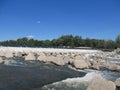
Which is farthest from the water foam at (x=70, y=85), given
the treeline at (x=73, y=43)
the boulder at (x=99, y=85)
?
the treeline at (x=73, y=43)

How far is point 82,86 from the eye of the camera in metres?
18.6

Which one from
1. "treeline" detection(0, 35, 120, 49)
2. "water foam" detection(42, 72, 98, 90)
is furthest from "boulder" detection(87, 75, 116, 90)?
"treeline" detection(0, 35, 120, 49)

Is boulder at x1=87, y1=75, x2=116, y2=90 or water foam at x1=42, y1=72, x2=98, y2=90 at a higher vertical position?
boulder at x1=87, y1=75, x2=116, y2=90

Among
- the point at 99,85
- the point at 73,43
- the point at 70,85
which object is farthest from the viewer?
the point at 73,43

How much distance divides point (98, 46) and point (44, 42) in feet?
104

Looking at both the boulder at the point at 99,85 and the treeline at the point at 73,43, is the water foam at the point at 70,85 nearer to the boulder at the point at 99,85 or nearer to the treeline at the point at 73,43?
the boulder at the point at 99,85

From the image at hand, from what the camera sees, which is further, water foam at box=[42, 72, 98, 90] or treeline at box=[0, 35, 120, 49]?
treeline at box=[0, 35, 120, 49]

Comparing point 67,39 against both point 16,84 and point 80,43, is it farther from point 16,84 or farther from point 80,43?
point 16,84

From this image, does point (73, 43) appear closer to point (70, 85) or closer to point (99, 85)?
point (70, 85)

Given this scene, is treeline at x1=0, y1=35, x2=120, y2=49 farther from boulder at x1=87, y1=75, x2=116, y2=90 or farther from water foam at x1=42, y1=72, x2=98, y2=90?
boulder at x1=87, y1=75, x2=116, y2=90

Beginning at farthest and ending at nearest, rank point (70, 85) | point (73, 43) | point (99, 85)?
point (73, 43) → point (70, 85) → point (99, 85)

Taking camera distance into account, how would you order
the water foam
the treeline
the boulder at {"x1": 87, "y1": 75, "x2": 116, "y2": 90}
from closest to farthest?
the boulder at {"x1": 87, "y1": 75, "x2": 116, "y2": 90} → the water foam → the treeline

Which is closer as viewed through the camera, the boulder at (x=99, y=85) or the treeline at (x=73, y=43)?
the boulder at (x=99, y=85)

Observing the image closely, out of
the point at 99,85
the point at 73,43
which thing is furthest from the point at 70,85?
the point at 73,43
